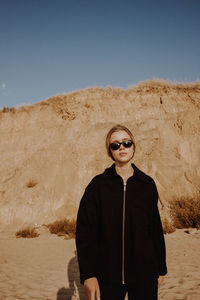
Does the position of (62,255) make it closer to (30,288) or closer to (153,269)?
(30,288)

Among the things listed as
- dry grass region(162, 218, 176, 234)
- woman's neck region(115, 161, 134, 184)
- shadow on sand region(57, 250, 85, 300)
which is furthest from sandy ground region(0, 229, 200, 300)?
woman's neck region(115, 161, 134, 184)

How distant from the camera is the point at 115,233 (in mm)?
1700

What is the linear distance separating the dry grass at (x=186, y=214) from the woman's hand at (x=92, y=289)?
23.8 ft

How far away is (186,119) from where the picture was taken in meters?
11.3

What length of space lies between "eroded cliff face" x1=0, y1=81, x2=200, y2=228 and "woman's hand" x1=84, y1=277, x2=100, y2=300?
728 cm

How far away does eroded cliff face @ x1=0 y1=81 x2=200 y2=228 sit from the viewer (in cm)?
906

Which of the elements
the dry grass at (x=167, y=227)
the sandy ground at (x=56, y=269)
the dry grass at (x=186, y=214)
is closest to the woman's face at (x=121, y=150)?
the sandy ground at (x=56, y=269)

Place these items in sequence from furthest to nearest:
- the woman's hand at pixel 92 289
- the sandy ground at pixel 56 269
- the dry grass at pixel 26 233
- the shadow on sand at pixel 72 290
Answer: the dry grass at pixel 26 233 → the sandy ground at pixel 56 269 → the shadow on sand at pixel 72 290 → the woman's hand at pixel 92 289

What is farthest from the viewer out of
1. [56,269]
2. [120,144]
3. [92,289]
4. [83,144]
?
[83,144]

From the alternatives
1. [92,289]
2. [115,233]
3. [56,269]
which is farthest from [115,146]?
[56,269]

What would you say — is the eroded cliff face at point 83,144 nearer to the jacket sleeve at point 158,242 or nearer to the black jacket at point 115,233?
the jacket sleeve at point 158,242

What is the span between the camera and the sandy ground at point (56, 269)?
391 cm

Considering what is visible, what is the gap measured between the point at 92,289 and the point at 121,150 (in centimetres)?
108

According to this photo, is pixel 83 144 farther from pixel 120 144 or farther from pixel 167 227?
pixel 120 144
